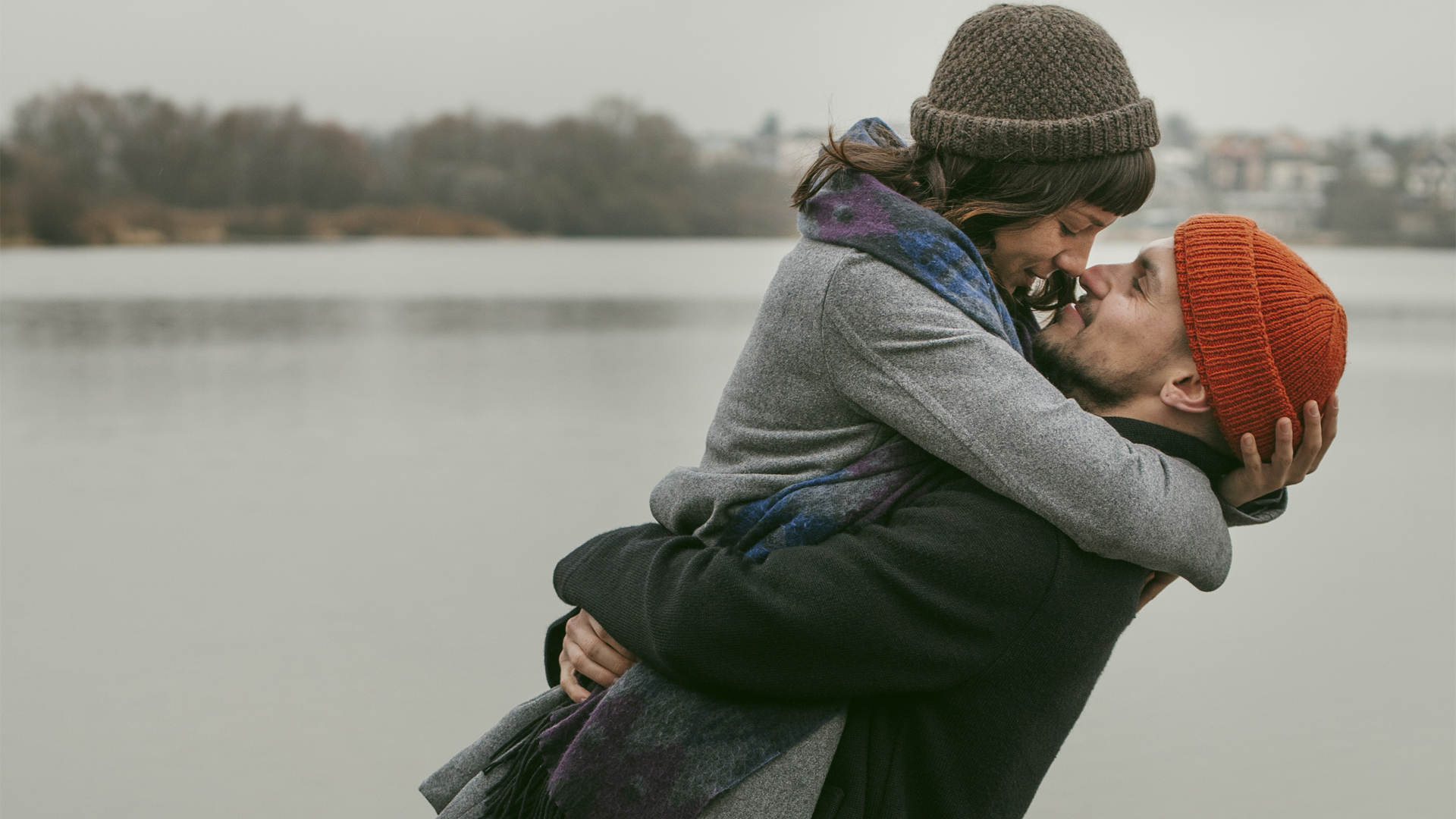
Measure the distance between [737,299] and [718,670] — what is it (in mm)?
14023

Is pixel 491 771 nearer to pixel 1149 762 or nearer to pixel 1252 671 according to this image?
pixel 1149 762

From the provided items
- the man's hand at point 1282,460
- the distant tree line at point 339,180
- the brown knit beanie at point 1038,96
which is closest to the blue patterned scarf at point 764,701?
the brown knit beanie at point 1038,96

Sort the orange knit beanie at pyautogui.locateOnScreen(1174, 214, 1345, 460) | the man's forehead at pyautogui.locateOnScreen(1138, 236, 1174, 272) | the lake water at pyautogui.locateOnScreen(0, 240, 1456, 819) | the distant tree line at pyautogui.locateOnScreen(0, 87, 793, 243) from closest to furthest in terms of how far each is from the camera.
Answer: the orange knit beanie at pyautogui.locateOnScreen(1174, 214, 1345, 460)
the man's forehead at pyautogui.locateOnScreen(1138, 236, 1174, 272)
the lake water at pyautogui.locateOnScreen(0, 240, 1456, 819)
the distant tree line at pyautogui.locateOnScreen(0, 87, 793, 243)

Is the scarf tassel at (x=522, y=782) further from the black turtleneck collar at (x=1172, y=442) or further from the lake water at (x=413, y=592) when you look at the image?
the lake water at (x=413, y=592)

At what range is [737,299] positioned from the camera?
15.1m

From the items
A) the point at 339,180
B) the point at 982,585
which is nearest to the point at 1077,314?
the point at 982,585

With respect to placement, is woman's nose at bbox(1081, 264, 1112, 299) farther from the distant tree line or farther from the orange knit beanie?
the distant tree line

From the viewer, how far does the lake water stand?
2.90 meters

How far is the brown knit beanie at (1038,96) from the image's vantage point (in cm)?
120

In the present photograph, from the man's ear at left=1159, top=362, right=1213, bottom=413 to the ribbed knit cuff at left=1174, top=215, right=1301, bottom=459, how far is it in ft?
0.04

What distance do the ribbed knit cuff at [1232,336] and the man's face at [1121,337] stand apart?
0.04 meters

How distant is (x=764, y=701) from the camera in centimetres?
118

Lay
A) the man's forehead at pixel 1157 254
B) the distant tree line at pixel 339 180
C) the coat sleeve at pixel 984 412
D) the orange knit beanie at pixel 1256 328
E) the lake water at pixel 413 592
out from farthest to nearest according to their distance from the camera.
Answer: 1. the distant tree line at pixel 339 180
2. the lake water at pixel 413 592
3. the man's forehead at pixel 1157 254
4. the orange knit beanie at pixel 1256 328
5. the coat sleeve at pixel 984 412

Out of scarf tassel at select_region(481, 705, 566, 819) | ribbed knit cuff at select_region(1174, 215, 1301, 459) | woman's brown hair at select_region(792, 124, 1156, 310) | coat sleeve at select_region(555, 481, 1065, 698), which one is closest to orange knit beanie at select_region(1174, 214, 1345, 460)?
ribbed knit cuff at select_region(1174, 215, 1301, 459)
